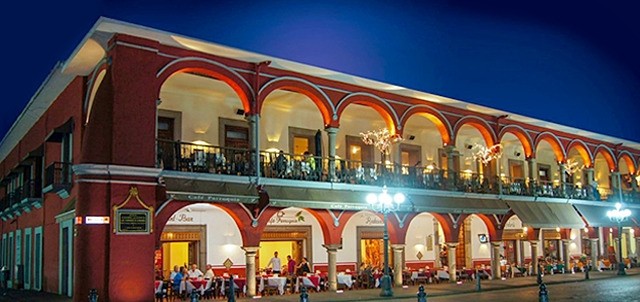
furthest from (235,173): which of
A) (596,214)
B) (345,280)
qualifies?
(596,214)

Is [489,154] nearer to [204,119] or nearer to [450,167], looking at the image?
[450,167]

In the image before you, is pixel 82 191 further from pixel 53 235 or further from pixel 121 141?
pixel 53 235

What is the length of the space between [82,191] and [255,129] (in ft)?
18.0

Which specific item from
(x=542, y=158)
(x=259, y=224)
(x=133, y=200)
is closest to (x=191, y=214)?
(x=259, y=224)

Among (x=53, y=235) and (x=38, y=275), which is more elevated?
(x=53, y=235)

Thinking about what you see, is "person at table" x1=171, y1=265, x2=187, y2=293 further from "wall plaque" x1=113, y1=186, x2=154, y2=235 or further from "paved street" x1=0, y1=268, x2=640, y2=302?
"wall plaque" x1=113, y1=186, x2=154, y2=235

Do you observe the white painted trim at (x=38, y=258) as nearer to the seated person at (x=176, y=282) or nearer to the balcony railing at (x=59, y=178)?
the balcony railing at (x=59, y=178)

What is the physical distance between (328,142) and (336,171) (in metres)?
1.28

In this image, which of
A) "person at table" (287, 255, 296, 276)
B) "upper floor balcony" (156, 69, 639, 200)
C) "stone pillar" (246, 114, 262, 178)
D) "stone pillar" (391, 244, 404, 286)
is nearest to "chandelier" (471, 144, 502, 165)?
"upper floor balcony" (156, 69, 639, 200)

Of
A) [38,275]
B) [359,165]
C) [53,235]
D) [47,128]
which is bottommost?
[38,275]

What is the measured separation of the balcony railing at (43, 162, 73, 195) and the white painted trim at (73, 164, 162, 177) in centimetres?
314

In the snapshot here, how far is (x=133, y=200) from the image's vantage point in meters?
17.2

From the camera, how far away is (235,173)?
64.1 ft

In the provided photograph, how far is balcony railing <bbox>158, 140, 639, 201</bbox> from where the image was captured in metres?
18.9
